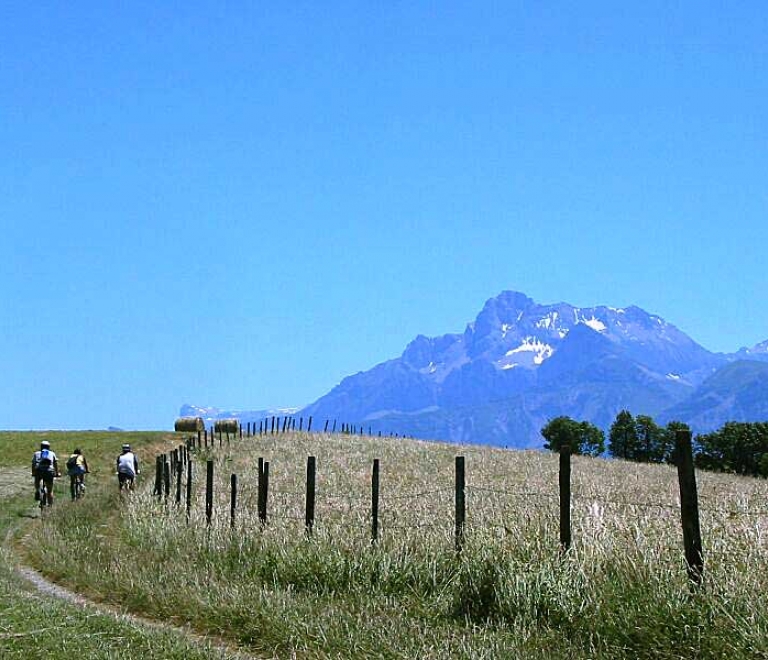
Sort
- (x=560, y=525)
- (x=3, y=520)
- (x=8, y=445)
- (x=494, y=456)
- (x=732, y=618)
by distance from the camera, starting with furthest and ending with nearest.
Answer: (x=8, y=445) < (x=494, y=456) < (x=3, y=520) < (x=560, y=525) < (x=732, y=618)

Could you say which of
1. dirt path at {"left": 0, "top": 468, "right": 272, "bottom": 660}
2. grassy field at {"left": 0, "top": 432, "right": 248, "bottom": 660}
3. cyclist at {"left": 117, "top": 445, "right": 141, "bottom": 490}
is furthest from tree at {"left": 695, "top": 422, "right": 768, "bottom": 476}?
grassy field at {"left": 0, "top": 432, "right": 248, "bottom": 660}

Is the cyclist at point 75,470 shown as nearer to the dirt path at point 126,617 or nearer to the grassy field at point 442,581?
the grassy field at point 442,581

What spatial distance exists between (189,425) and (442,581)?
6251 cm

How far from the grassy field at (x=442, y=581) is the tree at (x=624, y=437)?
9840cm

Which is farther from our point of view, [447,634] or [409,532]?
[409,532]

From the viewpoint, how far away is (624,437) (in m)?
114

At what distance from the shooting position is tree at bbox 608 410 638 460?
113750 mm

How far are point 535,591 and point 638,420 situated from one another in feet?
350

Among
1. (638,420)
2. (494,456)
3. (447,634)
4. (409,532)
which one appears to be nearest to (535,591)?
(447,634)

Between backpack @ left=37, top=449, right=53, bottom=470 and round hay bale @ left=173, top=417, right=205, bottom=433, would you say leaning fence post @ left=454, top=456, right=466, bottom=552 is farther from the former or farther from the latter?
round hay bale @ left=173, top=417, right=205, bottom=433

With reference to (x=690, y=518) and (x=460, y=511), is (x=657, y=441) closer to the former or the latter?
(x=460, y=511)

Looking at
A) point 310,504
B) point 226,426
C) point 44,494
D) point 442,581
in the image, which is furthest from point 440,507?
point 226,426

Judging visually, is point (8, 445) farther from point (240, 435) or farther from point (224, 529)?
point (224, 529)

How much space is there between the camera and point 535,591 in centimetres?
1144
